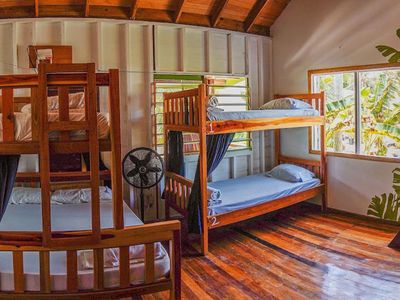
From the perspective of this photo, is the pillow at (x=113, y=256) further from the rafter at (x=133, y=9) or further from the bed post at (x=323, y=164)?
the bed post at (x=323, y=164)

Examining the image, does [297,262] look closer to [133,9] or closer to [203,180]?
[203,180]

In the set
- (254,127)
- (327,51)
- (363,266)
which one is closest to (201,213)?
(254,127)

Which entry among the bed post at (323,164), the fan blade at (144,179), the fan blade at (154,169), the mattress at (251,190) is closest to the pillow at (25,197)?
the fan blade at (144,179)

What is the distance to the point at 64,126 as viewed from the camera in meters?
2.01

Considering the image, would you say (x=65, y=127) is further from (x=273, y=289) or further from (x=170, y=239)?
(x=273, y=289)

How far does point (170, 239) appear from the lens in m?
2.31

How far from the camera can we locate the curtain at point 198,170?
3768mm

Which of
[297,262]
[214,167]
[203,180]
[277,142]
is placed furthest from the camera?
[277,142]

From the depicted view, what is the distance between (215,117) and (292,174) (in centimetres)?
180

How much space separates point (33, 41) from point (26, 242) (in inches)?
120

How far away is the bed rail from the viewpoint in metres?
2.12

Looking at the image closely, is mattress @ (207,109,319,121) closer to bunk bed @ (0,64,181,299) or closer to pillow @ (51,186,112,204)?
pillow @ (51,186,112,204)

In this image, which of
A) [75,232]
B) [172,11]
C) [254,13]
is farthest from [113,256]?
[254,13]

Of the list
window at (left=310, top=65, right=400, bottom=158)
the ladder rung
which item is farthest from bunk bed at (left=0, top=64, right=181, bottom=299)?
window at (left=310, top=65, right=400, bottom=158)
